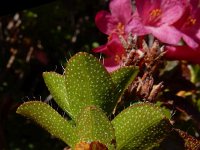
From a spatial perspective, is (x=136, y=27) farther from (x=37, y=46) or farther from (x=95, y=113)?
(x=37, y=46)

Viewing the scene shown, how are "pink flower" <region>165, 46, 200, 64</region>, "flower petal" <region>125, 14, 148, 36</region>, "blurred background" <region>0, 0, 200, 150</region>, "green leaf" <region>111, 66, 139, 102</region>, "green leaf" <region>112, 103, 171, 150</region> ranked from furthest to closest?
1. "blurred background" <region>0, 0, 200, 150</region>
2. "pink flower" <region>165, 46, 200, 64</region>
3. "flower petal" <region>125, 14, 148, 36</region>
4. "green leaf" <region>111, 66, 139, 102</region>
5. "green leaf" <region>112, 103, 171, 150</region>

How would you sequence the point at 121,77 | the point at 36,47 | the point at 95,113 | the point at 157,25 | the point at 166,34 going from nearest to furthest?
the point at 95,113, the point at 121,77, the point at 166,34, the point at 157,25, the point at 36,47

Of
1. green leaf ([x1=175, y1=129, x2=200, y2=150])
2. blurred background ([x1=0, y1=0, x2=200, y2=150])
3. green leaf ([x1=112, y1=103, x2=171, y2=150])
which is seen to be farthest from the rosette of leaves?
blurred background ([x1=0, y1=0, x2=200, y2=150])

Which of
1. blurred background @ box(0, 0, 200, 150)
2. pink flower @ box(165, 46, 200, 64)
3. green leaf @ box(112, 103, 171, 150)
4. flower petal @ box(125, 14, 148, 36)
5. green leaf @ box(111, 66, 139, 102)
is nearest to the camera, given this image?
green leaf @ box(112, 103, 171, 150)

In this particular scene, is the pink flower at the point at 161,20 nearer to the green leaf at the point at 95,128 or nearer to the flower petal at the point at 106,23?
the flower petal at the point at 106,23

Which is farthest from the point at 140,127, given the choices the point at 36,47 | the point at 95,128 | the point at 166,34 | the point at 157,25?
the point at 36,47

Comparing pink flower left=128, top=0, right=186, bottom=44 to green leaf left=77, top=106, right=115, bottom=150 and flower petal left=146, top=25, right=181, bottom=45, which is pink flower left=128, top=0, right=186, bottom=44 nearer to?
flower petal left=146, top=25, right=181, bottom=45

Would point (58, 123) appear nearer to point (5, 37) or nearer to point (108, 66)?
point (108, 66)
